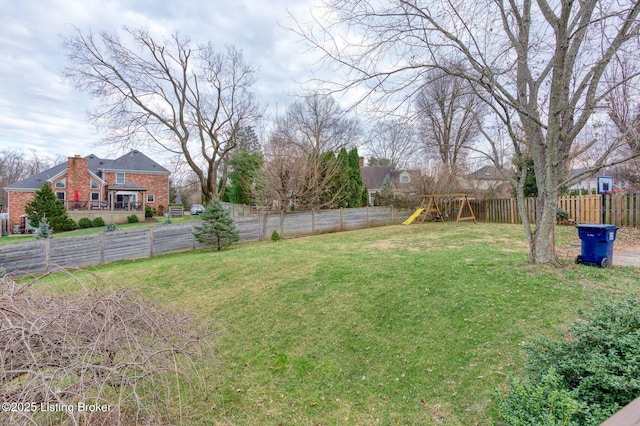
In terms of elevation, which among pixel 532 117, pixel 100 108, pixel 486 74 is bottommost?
pixel 532 117

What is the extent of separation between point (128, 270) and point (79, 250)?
279 centimetres

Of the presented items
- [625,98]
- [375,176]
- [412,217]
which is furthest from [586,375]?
[375,176]

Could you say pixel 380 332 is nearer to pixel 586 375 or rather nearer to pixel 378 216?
pixel 586 375

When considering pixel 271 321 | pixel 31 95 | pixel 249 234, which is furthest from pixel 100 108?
pixel 271 321

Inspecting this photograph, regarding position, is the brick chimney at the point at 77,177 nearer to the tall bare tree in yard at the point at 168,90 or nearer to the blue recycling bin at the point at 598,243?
the tall bare tree in yard at the point at 168,90

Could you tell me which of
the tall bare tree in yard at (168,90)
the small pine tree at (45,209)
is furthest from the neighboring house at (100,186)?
the tall bare tree in yard at (168,90)

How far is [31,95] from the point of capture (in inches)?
663

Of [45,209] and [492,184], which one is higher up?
[492,184]

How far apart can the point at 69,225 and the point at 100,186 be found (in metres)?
7.78

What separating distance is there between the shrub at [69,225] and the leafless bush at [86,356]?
78.5 ft

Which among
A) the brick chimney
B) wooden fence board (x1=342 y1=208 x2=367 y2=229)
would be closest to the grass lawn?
wooden fence board (x1=342 y1=208 x2=367 y2=229)

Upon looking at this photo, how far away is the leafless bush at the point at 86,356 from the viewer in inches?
54.2

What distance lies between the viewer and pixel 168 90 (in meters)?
19.7

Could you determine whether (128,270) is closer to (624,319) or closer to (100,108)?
(624,319)
